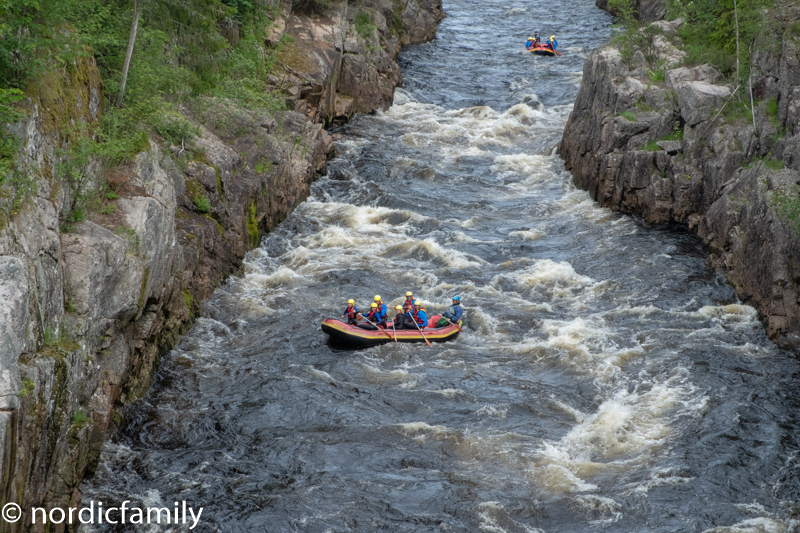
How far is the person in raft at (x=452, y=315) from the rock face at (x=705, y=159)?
312 inches

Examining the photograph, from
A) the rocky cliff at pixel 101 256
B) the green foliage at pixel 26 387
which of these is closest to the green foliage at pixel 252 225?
the rocky cliff at pixel 101 256

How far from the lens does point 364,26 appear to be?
38844 mm

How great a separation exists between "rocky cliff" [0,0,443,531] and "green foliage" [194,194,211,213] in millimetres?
45

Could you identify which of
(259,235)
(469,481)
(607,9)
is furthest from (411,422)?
(607,9)

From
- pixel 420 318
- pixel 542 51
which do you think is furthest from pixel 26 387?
pixel 542 51

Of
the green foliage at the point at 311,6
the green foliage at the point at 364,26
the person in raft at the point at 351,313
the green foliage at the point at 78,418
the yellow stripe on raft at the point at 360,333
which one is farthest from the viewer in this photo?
the green foliage at the point at 364,26

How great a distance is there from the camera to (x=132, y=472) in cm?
1455

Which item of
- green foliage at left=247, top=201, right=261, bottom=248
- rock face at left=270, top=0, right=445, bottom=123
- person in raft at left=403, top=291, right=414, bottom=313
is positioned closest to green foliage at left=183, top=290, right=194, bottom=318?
green foliage at left=247, top=201, right=261, bottom=248

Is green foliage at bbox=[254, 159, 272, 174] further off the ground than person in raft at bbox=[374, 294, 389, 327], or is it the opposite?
green foliage at bbox=[254, 159, 272, 174]

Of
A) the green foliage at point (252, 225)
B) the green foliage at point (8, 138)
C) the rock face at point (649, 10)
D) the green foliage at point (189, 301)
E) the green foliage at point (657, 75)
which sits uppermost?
the rock face at point (649, 10)

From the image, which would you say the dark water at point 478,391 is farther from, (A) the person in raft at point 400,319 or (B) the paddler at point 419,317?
(B) the paddler at point 419,317

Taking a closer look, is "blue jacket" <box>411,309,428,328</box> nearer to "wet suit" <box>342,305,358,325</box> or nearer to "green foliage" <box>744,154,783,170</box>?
"wet suit" <box>342,305,358,325</box>

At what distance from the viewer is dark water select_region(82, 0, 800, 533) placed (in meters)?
14.1

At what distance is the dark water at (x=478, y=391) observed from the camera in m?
14.1
